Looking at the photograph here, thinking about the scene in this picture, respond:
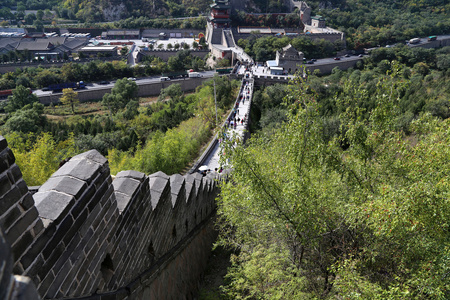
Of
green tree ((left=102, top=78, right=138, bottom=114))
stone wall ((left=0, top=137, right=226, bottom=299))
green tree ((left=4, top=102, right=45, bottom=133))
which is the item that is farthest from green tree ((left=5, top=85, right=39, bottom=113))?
stone wall ((left=0, top=137, right=226, bottom=299))

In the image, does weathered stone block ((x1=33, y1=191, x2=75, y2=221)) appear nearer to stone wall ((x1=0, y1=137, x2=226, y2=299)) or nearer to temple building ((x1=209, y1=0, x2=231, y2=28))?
stone wall ((x1=0, y1=137, x2=226, y2=299))

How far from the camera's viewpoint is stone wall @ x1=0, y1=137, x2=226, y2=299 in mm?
2242

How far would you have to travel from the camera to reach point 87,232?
10.5 feet

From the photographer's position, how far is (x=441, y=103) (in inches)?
1004

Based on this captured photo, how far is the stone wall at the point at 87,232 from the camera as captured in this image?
7.36ft

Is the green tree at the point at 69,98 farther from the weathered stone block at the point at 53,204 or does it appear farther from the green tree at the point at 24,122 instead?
the weathered stone block at the point at 53,204

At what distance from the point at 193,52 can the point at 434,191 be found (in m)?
59.1

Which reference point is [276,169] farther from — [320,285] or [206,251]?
[206,251]

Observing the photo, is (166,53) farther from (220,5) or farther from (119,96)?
(119,96)

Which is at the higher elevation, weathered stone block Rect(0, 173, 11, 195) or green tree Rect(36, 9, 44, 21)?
green tree Rect(36, 9, 44, 21)

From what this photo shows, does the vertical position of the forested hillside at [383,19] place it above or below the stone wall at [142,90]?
above

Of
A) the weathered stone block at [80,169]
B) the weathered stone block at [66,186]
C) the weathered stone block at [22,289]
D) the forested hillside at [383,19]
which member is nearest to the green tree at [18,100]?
the weathered stone block at [80,169]

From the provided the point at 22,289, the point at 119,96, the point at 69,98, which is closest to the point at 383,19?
the point at 119,96

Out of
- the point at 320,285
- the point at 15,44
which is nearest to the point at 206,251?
the point at 320,285
